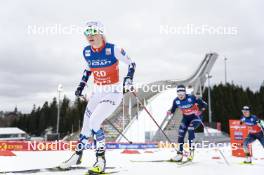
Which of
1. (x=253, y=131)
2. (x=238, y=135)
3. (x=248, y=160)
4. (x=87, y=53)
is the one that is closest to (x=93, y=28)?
(x=87, y=53)

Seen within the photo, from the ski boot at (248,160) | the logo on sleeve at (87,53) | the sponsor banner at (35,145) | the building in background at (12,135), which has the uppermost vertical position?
the logo on sleeve at (87,53)

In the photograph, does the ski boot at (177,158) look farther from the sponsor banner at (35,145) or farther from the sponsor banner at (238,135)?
the sponsor banner at (35,145)

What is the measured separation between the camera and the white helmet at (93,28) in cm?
558

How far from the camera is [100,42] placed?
5.62 m

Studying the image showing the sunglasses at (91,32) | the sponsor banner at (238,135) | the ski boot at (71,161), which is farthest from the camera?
the sponsor banner at (238,135)

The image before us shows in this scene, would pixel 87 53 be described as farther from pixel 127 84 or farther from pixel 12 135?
pixel 12 135

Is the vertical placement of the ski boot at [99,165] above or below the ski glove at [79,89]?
below

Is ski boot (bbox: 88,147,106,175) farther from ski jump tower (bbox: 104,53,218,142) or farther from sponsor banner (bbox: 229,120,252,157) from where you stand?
ski jump tower (bbox: 104,53,218,142)

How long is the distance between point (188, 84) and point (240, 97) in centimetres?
2473

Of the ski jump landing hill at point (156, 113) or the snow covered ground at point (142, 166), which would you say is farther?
the ski jump landing hill at point (156, 113)

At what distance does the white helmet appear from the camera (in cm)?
558

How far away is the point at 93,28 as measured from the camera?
18.3 feet

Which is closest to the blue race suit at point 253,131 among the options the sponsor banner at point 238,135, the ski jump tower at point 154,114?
the sponsor banner at point 238,135

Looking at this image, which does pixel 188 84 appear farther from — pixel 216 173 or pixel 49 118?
pixel 49 118
